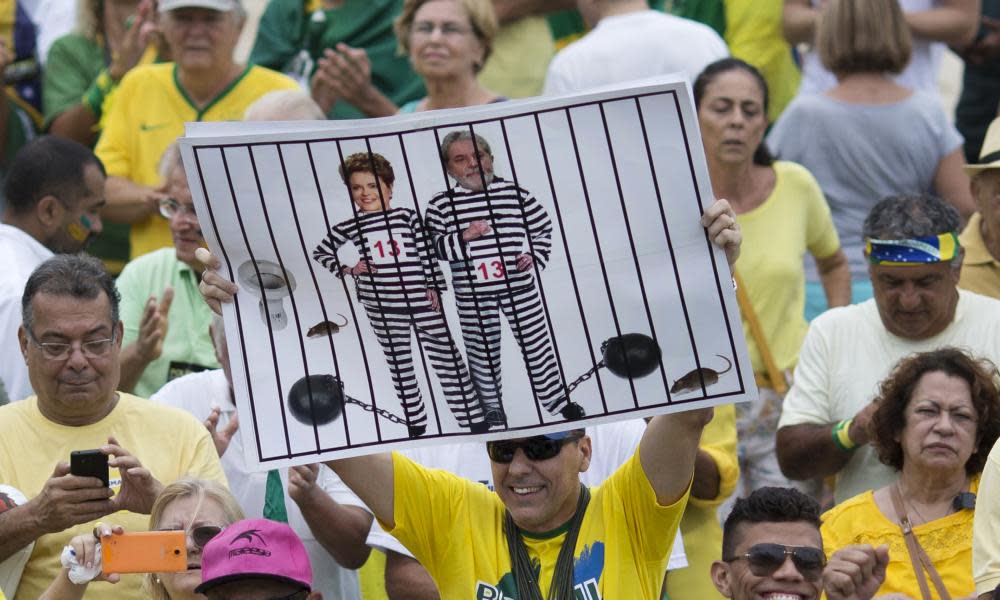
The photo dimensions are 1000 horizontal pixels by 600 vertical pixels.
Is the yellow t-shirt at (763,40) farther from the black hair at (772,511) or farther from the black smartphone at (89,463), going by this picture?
the black smartphone at (89,463)

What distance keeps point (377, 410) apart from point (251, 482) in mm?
1710

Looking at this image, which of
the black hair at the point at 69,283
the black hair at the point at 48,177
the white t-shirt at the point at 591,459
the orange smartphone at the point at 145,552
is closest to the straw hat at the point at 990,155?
the white t-shirt at the point at 591,459

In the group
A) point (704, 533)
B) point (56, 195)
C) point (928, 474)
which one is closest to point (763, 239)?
point (704, 533)

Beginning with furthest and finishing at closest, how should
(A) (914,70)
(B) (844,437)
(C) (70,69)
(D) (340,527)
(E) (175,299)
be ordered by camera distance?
(C) (70,69)
(A) (914,70)
(E) (175,299)
(B) (844,437)
(D) (340,527)

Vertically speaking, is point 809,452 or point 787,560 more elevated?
point 809,452

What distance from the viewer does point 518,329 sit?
4277 mm

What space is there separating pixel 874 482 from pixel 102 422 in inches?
106

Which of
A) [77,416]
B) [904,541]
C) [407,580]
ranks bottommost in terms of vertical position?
[904,541]

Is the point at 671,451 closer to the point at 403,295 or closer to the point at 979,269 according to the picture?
the point at 403,295

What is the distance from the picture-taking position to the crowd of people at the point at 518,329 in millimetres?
4512

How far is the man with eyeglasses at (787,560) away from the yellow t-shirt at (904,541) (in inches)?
19.1

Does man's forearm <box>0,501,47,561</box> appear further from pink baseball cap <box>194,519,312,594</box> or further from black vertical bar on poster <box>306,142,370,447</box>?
black vertical bar on poster <box>306,142,370,447</box>

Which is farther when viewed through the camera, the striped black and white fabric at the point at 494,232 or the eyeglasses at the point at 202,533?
the eyeglasses at the point at 202,533

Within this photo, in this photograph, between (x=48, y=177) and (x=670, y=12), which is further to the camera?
(x=670, y=12)
